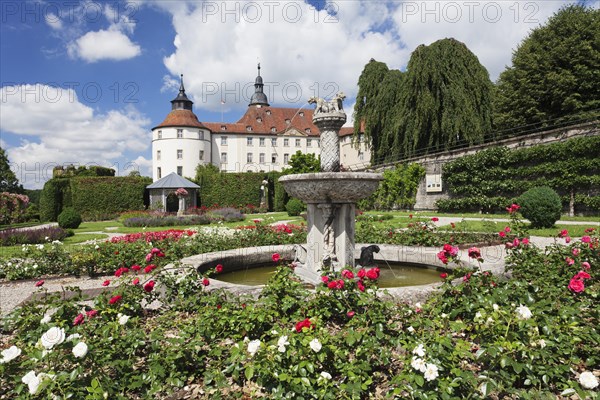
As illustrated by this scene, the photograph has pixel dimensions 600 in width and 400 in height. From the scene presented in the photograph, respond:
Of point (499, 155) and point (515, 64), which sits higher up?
point (515, 64)

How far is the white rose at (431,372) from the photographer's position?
1958 mm

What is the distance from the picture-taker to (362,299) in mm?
2971

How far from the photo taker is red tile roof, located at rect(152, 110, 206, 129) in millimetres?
47344

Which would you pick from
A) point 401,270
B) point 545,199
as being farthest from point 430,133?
point 401,270

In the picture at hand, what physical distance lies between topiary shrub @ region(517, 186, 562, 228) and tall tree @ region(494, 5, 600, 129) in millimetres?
11870

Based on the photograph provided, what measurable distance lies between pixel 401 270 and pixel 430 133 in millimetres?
21483

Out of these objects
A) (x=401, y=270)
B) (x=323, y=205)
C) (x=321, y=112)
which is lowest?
(x=401, y=270)

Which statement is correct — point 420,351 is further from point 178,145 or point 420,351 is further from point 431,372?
point 178,145

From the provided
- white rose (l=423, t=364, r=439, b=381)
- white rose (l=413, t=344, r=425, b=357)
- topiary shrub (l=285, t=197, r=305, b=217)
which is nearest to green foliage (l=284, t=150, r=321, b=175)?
topiary shrub (l=285, t=197, r=305, b=217)

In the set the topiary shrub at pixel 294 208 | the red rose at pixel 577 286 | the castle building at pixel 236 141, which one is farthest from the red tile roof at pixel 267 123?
the red rose at pixel 577 286

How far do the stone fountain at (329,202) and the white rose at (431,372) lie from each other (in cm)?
268

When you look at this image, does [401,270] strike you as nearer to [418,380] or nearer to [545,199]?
[418,380]

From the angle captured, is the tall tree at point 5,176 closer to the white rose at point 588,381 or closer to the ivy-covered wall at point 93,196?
the ivy-covered wall at point 93,196

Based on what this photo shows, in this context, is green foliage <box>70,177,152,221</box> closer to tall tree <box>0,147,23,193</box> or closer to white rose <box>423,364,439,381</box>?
tall tree <box>0,147,23,193</box>
